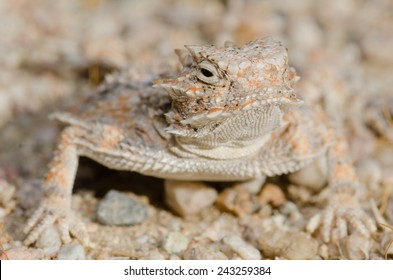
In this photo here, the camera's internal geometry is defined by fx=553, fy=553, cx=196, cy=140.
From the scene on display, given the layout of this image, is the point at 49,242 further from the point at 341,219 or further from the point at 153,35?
the point at 153,35

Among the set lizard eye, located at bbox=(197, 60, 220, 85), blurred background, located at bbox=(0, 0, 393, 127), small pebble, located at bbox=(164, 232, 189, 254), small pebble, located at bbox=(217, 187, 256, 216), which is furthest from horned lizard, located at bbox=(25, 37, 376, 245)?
blurred background, located at bbox=(0, 0, 393, 127)

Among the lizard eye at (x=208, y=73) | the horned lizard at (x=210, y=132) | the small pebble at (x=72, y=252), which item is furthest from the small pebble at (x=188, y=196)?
the lizard eye at (x=208, y=73)

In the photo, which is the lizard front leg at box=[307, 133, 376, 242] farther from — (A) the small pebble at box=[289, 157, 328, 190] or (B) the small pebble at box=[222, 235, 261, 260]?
(B) the small pebble at box=[222, 235, 261, 260]

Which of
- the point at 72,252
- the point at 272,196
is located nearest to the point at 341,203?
the point at 272,196

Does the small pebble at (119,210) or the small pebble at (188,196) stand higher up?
the small pebble at (188,196)

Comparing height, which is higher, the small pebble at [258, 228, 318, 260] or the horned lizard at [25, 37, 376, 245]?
the horned lizard at [25, 37, 376, 245]

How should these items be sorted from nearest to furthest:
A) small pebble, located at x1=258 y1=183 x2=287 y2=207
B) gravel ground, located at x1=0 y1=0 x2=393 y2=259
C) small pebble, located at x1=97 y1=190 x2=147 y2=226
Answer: gravel ground, located at x1=0 y1=0 x2=393 y2=259
small pebble, located at x1=97 y1=190 x2=147 y2=226
small pebble, located at x1=258 y1=183 x2=287 y2=207

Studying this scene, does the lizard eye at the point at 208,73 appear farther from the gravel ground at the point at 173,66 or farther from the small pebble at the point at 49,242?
the small pebble at the point at 49,242

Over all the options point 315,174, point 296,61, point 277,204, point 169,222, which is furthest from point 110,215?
point 296,61
